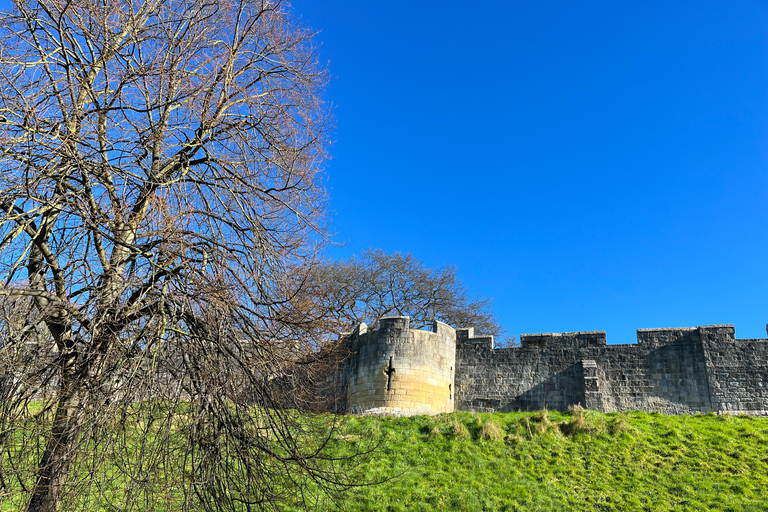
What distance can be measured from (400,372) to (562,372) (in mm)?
4678

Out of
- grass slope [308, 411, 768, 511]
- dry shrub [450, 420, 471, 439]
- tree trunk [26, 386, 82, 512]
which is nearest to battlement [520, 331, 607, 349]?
grass slope [308, 411, 768, 511]

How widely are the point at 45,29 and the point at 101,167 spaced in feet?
5.08

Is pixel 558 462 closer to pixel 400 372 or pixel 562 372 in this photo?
pixel 562 372

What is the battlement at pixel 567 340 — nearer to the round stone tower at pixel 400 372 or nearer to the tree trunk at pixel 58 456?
the round stone tower at pixel 400 372

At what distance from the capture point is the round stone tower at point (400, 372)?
16.4 m

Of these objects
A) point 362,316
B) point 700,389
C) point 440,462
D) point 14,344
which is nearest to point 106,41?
point 14,344

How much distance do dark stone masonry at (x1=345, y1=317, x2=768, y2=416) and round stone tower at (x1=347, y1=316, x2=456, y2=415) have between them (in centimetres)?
3

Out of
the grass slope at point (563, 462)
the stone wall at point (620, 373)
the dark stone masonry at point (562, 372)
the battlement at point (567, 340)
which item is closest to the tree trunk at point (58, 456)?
the grass slope at point (563, 462)

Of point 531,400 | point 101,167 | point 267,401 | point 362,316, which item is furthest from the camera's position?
point 362,316

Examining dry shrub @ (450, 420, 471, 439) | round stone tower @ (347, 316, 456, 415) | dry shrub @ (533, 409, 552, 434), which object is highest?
round stone tower @ (347, 316, 456, 415)

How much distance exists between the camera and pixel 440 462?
13055mm

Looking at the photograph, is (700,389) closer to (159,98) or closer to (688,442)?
(688,442)

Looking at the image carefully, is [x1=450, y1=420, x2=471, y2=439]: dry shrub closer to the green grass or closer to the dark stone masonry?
the green grass

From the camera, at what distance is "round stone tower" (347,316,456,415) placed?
16422 millimetres
